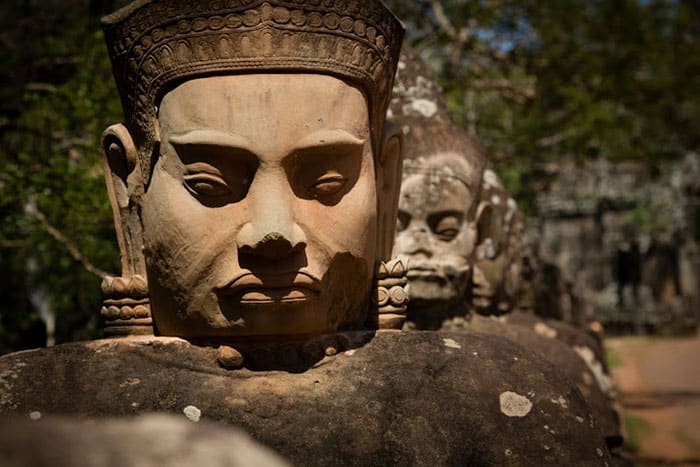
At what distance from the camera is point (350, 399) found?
322cm

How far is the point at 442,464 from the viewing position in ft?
10.1

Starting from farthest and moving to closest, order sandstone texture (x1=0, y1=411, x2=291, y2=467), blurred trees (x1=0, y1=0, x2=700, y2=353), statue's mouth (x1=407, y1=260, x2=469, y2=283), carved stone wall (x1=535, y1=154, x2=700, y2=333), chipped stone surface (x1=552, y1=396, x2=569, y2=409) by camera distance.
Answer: carved stone wall (x1=535, y1=154, x2=700, y2=333) < blurred trees (x1=0, y1=0, x2=700, y2=353) < statue's mouth (x1=407, y1=260, x2=469, y2=283) < chipped stone surface (x1=552, y1=396, x2=569, y2=409) < sandstone texture (x1=0, y1=411, x2=291, y2=467)

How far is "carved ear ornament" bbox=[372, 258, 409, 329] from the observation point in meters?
3.71

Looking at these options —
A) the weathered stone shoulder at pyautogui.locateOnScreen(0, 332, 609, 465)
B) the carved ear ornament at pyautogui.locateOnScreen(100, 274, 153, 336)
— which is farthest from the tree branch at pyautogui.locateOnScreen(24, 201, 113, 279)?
the weathered stone shoulder at pyautogui.locateOnScreen(0, 332, 609, 465)

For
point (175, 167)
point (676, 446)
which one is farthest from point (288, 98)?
point (676, 446)

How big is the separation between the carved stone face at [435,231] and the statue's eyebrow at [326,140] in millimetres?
1764

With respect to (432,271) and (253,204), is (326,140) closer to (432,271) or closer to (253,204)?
(253,204)

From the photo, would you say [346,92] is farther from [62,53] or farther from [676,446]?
[676,446]

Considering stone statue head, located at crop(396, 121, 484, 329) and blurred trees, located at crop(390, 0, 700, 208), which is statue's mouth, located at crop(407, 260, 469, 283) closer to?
stone statue head, located at crop(396, 121, 484, 329)

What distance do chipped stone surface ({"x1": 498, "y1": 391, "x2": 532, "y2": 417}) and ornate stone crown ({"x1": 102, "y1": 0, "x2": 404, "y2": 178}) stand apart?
121cm

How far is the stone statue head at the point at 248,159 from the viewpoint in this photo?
321cm

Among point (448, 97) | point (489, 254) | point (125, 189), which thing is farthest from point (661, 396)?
point (125, 189)

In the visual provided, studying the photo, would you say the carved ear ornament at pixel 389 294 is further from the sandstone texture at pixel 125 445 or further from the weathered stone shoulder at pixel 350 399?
the sandstone texture at pixel 125 445

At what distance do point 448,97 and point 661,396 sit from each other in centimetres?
578
